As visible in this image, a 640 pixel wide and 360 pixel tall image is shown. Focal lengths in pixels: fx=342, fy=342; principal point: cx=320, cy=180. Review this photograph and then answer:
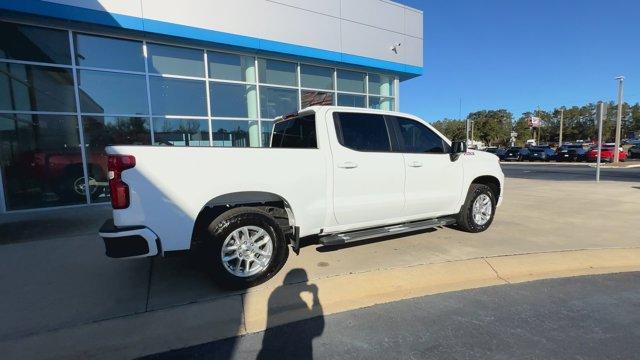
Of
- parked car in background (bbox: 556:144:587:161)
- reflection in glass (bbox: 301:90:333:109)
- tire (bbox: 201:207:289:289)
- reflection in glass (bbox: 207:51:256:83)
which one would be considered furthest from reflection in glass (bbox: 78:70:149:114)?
parked car in background (bbox: 556:144:587:161)

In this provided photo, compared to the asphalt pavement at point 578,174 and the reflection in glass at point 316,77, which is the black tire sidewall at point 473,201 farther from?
the asphalt pavement at point 578,174

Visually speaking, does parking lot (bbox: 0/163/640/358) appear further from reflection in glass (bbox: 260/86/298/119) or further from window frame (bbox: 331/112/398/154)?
reflection in glass (bbox: 260/86/298/119)

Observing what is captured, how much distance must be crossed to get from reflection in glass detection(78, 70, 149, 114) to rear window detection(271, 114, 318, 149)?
590 centimetres

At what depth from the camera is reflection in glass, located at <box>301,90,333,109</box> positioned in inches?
479

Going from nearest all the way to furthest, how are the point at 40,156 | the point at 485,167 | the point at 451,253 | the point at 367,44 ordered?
the point at 451,253 < the point at 485,167 < the point at 40,156 < the point at 367,44

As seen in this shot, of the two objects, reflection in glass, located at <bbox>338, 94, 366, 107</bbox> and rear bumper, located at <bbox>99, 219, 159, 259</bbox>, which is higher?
reflection in glass, located at <bbox>338, 94, 366, 107</bbox>

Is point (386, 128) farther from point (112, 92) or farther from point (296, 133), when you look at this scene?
point (112, 92)

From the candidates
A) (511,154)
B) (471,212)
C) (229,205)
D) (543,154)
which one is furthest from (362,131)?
(511,154)

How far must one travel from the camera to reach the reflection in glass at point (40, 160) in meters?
8.28

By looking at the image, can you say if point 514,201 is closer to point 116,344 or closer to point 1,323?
point 116,344

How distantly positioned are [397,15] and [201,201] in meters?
12.5

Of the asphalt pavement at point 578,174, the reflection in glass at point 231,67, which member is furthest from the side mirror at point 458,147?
the asphalt pavement at point 578,174

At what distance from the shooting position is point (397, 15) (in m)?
13.2

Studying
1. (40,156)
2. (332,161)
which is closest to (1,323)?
(332,161)
